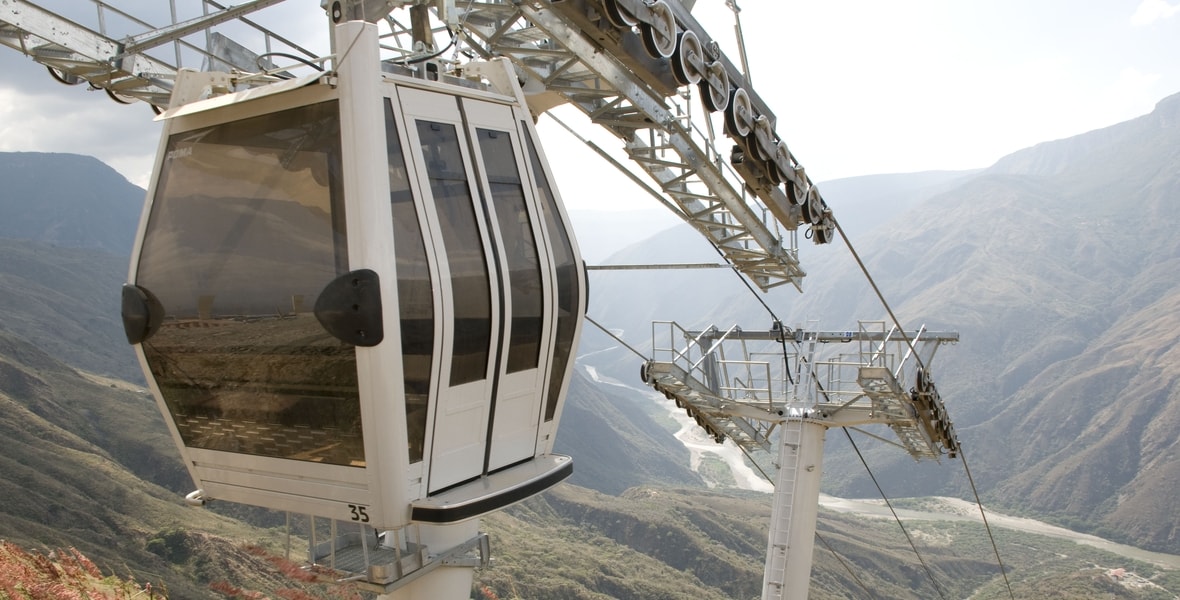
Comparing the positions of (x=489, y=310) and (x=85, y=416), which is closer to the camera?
(x=489, y=310)

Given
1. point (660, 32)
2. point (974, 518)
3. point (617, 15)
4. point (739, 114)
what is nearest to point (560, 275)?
point (617, 15)

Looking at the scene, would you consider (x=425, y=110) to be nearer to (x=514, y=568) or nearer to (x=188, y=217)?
(x=188, y=217)

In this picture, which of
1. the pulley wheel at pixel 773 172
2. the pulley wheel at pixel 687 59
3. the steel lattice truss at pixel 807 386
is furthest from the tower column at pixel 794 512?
the pulley wheel at pixel 687 59

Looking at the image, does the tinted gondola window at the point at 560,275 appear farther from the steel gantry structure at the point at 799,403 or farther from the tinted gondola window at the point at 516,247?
the steel gantry structure at the point at 799,403

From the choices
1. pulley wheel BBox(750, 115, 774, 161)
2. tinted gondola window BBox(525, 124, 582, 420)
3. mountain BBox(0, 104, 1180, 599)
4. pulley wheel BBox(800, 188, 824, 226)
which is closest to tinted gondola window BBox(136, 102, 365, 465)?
tinted gondola window BBox(525, 124, 582, 420)

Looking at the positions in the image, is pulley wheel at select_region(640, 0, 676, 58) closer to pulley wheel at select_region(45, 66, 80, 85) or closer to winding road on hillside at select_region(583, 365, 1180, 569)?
pulley wheel at select_region(45, 66, 80, 85)

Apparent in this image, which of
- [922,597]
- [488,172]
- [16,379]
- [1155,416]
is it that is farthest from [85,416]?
[1155,416]
